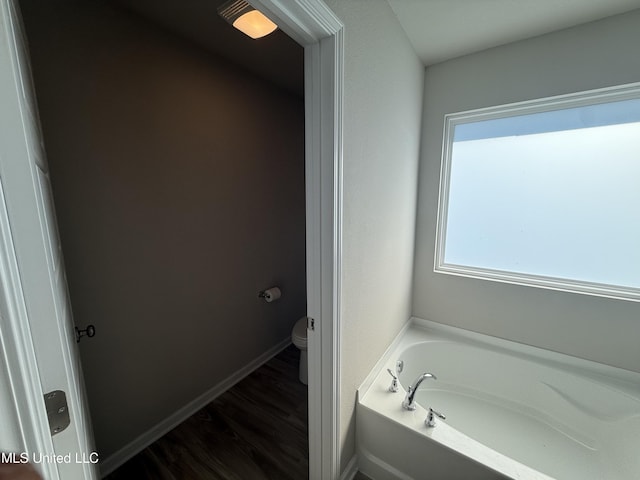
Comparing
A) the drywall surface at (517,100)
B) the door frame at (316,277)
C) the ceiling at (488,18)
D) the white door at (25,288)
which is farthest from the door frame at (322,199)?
the drywall surface at (517,100)

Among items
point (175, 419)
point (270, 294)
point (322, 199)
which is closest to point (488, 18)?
point (322, 199)

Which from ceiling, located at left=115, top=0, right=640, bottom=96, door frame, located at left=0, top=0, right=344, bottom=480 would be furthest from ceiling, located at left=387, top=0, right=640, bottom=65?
door frame, located at left=0, top=0, right=344, bottom=480

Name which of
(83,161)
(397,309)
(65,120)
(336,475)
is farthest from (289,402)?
(65,120)

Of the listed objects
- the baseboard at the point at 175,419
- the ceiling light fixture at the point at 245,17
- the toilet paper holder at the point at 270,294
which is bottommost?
the baseboard at the point at 175,419

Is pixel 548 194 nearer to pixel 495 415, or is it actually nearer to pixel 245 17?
pixel 495 415

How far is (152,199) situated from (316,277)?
108 centimetres

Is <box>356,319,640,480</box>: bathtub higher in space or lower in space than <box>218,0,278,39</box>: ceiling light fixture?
lower

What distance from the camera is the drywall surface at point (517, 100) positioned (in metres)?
1.43

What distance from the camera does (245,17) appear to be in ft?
3.94

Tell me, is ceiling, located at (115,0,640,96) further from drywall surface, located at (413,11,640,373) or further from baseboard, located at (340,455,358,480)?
baseboard, located at (340,455,358,480)

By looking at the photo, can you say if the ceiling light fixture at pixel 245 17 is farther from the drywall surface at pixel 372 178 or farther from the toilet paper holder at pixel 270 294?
the toilet paper holder at pixel 270 294

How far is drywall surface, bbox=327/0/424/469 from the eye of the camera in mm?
1057

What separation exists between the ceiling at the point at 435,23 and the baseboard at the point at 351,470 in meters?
2.18

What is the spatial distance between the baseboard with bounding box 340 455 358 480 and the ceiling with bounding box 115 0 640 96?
2180 mm
